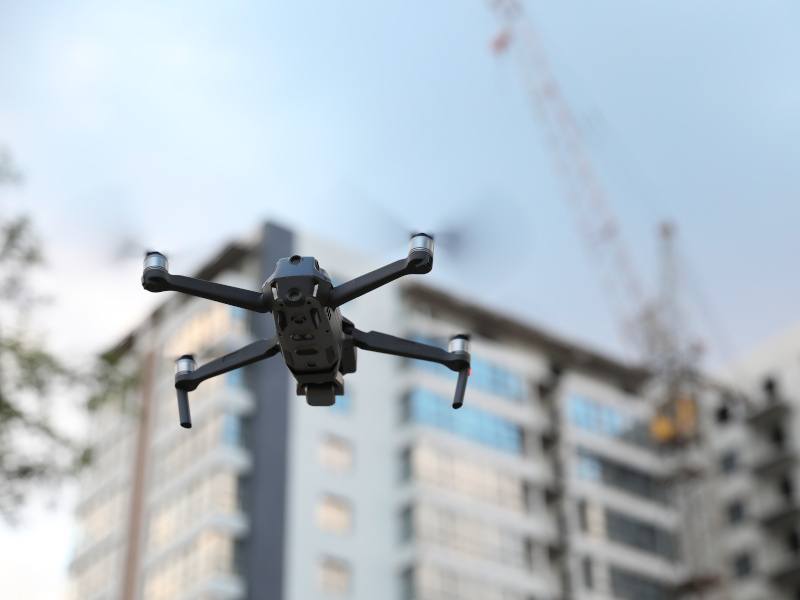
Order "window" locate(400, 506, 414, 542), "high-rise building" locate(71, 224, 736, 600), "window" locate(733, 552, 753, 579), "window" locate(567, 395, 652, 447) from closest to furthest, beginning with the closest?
"high-rise building" locate(71, 224, 736, 600) → "window" locate(400, 506, 414, 542) → "window" locate(567, 395, 652, 447) → "window" locate(733, 552, 753, 579)

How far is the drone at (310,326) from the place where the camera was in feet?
33.3

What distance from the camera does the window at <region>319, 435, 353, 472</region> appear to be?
78625 mm

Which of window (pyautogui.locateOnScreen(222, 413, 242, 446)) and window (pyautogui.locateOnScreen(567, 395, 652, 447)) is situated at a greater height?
window (pyautogui.locateOnScreen(567, 395, 652, 447))

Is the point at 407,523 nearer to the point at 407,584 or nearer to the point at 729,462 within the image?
the point at 407,584

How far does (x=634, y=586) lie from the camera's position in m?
89.5

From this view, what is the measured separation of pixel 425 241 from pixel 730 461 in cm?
9780

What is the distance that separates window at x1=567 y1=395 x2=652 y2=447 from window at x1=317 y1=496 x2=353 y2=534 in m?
20.9

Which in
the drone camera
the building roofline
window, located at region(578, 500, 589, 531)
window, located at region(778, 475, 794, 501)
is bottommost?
the drone camera

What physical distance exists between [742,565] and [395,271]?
94.5 m

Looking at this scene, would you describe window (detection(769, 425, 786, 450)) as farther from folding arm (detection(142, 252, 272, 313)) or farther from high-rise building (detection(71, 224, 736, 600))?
folding arm (detection(142, 252, 272, 313))

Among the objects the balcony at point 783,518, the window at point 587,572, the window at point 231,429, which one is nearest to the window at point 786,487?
the balcony at point 783,518

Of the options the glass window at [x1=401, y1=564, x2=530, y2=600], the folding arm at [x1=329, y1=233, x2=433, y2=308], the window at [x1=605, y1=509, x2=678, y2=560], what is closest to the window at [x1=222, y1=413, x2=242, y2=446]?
the glass window at [x1=401, y1=564, x2=530, y2=600]

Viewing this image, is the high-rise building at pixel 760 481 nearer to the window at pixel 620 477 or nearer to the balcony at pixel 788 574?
the balcony at pixel 788 574

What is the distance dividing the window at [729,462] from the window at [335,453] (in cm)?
3645
